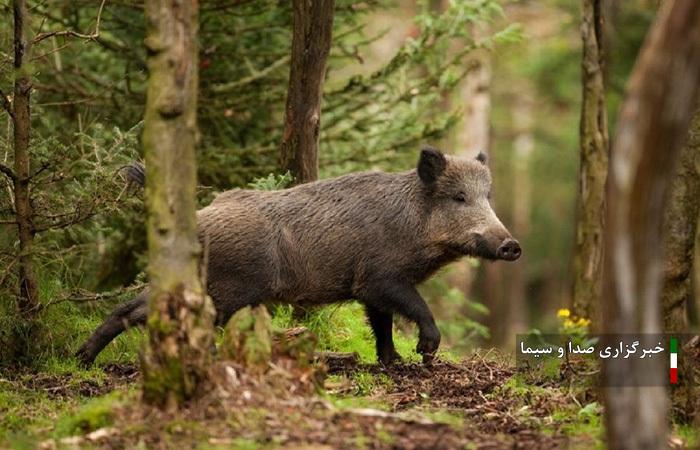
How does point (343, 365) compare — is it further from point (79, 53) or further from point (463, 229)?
point (79, 53)

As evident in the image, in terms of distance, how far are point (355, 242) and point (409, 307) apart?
2.25 feet

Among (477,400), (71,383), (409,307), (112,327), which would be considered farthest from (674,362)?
(112,327)

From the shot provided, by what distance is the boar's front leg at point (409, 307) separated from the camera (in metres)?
8.82

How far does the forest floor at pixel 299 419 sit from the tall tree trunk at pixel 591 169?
4572 millimetres

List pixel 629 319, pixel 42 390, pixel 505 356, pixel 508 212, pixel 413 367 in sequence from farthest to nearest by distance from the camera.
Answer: pixel 508 212
pixel 505 356
pixel 413 367
pixel 42 390
pixel 629 319

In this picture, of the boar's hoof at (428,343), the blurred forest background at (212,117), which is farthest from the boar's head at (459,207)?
the blurred forest background at (212,117)

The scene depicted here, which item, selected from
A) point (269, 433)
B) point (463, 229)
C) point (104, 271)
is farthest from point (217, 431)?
point (104, 271)

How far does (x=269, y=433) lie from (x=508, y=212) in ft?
115

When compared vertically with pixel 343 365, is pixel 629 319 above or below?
above

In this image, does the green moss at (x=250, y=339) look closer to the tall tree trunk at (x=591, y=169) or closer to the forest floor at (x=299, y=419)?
the forest floor at (x=299, y=419)

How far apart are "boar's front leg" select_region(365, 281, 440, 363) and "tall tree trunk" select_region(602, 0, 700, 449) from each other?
4361 mm

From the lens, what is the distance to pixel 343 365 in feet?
29.1

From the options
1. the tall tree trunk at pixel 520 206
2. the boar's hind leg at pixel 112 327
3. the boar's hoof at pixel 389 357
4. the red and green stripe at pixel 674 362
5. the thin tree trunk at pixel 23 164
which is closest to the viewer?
the red and green stripe at pixel 674 362

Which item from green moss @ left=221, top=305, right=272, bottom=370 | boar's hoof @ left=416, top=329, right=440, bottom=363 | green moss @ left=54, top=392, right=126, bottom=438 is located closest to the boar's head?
boar's hoof @ left=416, top=329, right=440, bottom=363
